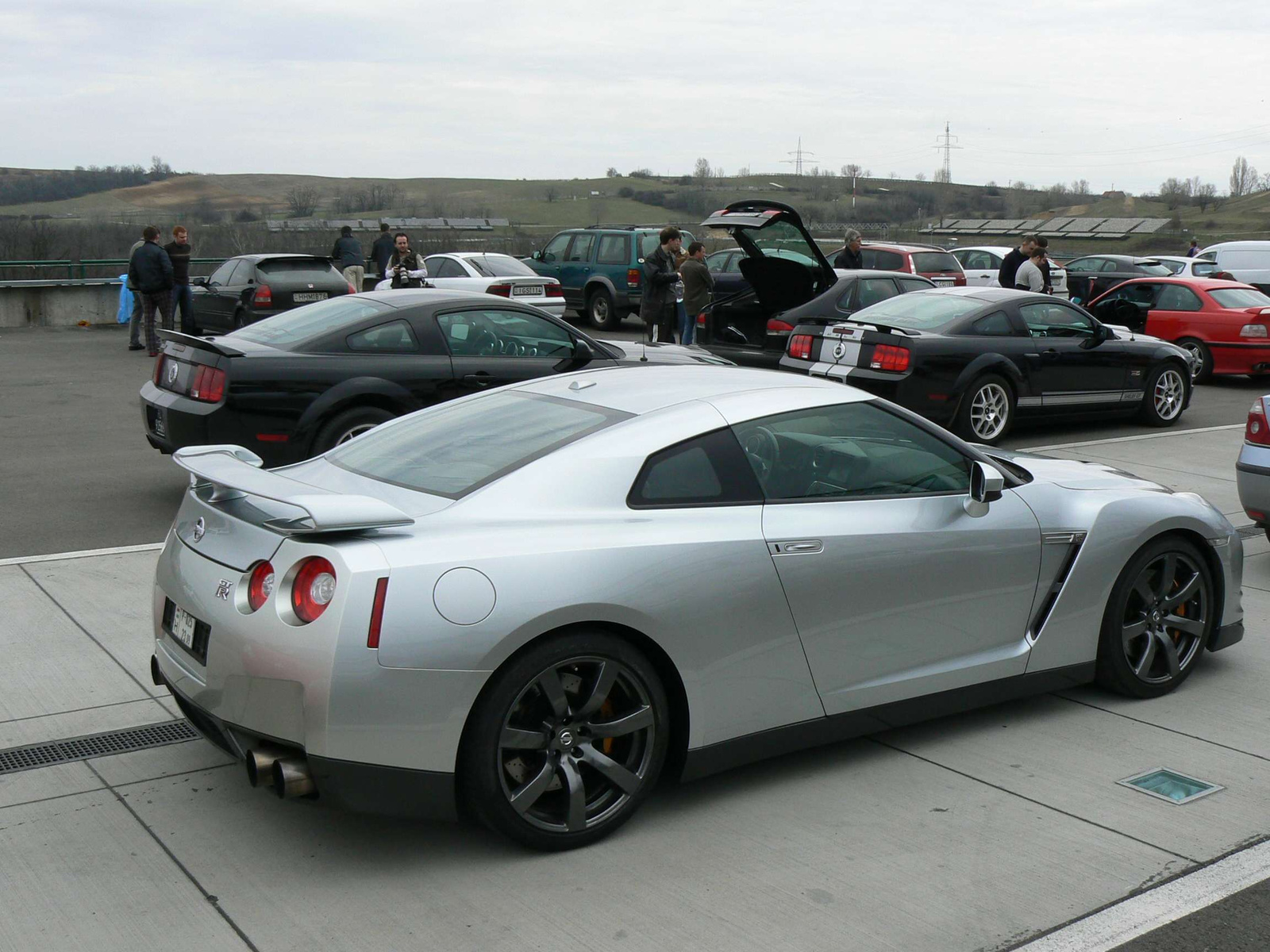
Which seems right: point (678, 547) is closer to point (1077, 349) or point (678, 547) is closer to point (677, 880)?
→ point (677, 880)

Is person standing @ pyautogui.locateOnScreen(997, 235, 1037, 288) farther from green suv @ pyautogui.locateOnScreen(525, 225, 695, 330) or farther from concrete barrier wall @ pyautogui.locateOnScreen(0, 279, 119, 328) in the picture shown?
concrete barrier wall @ pyautogui.locateOnScreen(0, 279, 119, 328)

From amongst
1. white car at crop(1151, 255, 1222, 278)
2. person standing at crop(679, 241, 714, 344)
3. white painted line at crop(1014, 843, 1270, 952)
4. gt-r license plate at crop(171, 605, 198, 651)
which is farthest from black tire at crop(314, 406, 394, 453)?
white car at crop(1151, 255, 1222, 278)

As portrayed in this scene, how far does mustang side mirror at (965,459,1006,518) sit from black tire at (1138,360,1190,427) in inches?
382

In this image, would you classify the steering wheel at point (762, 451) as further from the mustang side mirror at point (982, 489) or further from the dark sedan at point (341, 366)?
the dark sedan at point (341, 366)

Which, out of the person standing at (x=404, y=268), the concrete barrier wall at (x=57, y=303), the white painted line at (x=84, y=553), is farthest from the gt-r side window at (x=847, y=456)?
the concrete barrier wall at (x=57, y=303)

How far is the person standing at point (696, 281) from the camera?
1702cm

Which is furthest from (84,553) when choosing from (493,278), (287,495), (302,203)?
(302,203)

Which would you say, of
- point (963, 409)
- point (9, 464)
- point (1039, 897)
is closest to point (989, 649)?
point (1039, 897)

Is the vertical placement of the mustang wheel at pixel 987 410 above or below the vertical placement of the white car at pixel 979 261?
below

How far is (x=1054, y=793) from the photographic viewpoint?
4.42 meters

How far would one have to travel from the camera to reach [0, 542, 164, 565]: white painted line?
23.4ft

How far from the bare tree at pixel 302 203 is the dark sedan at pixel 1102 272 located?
3916 cm

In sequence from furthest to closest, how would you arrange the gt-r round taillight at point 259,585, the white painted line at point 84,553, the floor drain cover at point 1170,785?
the white painted line at point 84,553 < the floor drain cover at point 1170,785 < the gt-r round taillight at point 259,585

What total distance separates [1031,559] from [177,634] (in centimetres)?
314
